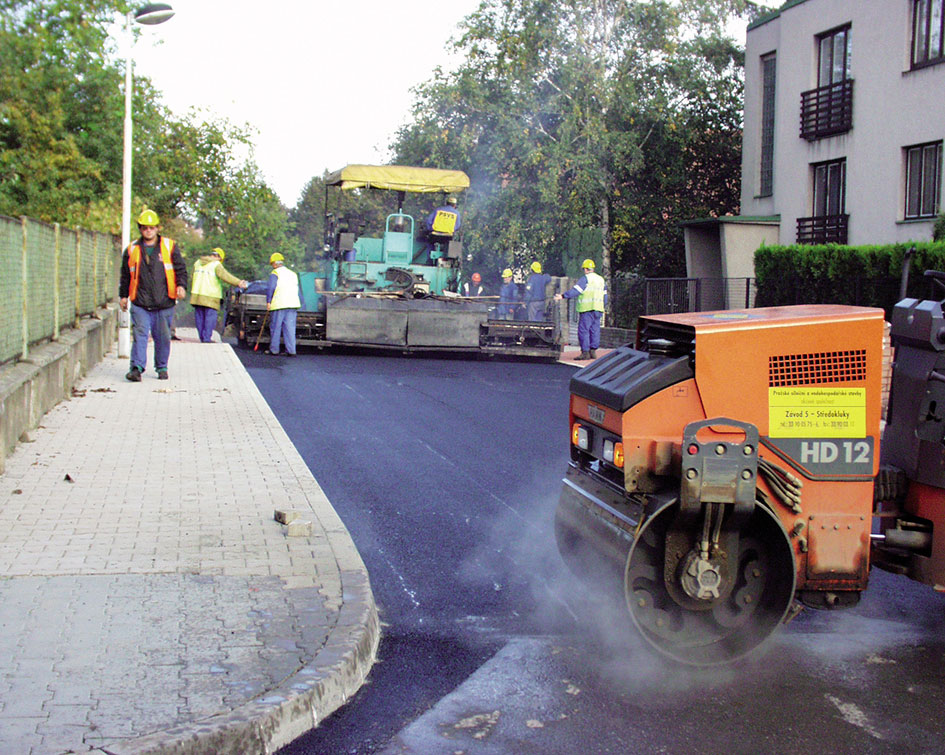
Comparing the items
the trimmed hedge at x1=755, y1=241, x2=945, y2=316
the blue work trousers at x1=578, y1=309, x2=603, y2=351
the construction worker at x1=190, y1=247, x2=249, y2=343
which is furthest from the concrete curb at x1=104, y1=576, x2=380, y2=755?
the blue work trousers at x1=578, y1=309, x2=603, y2=351

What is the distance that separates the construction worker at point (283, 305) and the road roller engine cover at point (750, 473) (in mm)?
16040

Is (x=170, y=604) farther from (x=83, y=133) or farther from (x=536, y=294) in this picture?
(x=83, y=133)

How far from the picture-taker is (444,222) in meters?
23.0

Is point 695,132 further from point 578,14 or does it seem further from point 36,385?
point 36,385

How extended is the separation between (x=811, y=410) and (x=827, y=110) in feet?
77.2

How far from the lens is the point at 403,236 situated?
23.3m

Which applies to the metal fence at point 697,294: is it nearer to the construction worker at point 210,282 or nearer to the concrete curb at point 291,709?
the construction worker at point 210,282

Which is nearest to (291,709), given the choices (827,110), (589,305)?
(589,305)

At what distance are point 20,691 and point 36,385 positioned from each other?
6.45 m

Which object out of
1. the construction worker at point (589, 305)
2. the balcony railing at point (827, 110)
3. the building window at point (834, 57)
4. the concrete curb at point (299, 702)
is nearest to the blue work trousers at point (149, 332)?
the concrete curb at point (299, 702)

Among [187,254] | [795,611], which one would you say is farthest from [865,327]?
[187,254]

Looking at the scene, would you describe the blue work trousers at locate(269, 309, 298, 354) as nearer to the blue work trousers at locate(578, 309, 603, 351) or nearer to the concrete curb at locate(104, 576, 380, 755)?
the blue work trousers at locate(578, 309, 603, 351)

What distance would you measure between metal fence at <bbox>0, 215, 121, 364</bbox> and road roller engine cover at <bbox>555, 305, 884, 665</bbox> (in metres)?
6.18

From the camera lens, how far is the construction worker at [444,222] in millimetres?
22906
